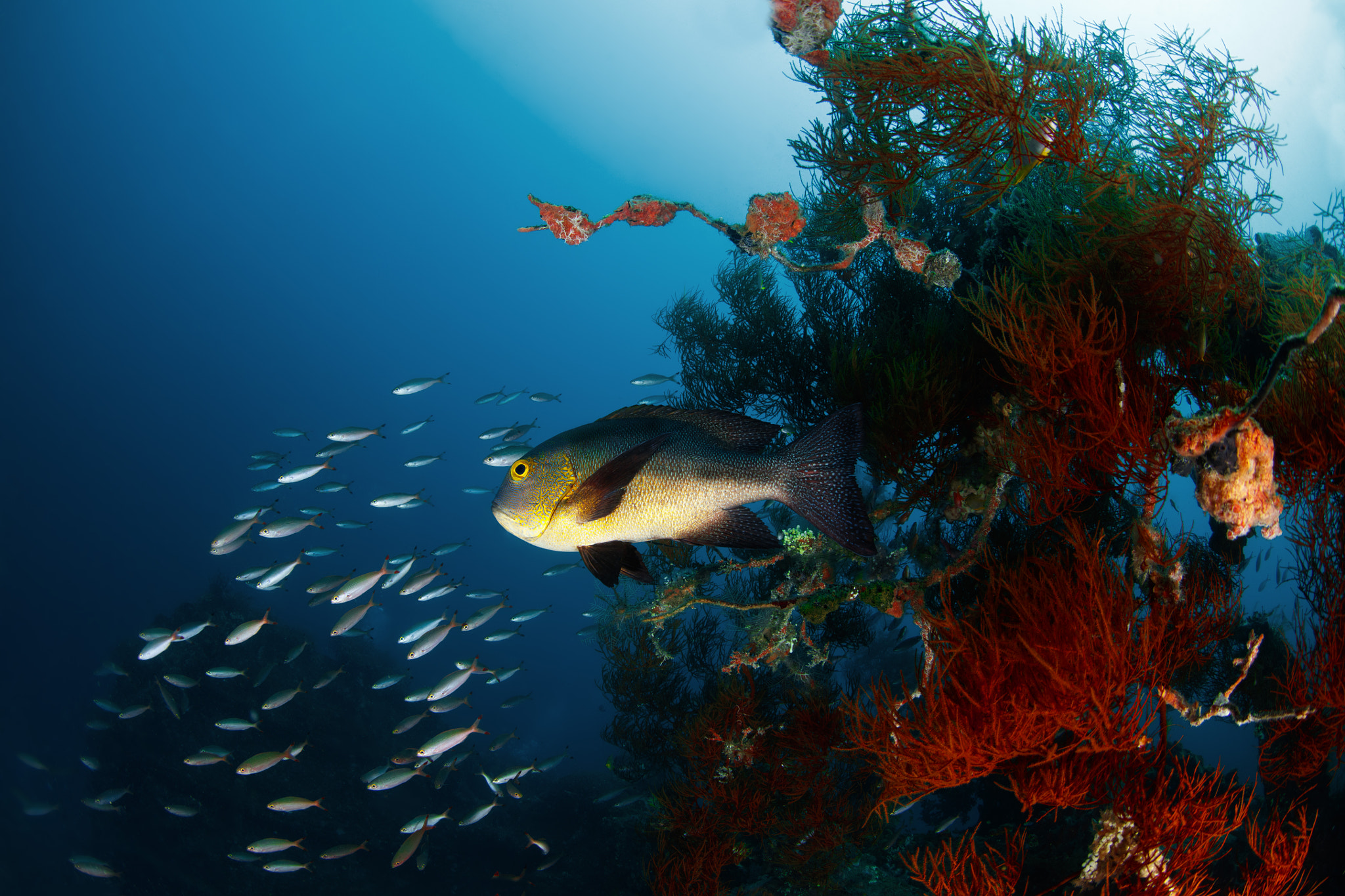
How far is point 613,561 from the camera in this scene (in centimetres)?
207

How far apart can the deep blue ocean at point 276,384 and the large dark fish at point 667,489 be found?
25.8ft

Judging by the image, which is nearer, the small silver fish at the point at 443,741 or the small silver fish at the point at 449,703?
the small silver fish at the point at 443,741

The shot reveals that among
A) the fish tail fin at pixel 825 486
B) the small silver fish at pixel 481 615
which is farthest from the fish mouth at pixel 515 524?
the small silver fish at pixel 481 615

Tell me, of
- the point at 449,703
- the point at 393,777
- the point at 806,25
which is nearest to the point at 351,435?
the point at 449,703

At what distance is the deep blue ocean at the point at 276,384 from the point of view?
11.3m

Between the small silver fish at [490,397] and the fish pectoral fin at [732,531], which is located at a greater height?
the fish pectoral fin at [732,531]

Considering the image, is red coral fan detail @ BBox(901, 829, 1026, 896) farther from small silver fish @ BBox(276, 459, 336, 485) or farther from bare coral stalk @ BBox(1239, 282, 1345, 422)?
small silver fish @ BBox(276, 459, 336, 485)

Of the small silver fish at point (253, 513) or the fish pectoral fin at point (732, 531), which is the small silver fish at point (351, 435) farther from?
the fish pectoral fin at point (732, 531)

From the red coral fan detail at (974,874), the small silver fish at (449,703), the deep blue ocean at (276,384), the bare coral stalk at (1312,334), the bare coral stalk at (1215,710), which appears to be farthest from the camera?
the deep blue ocean at (276,384)

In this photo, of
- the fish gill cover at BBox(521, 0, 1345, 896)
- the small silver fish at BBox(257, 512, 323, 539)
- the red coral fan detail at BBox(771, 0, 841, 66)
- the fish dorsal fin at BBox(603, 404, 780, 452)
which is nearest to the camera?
the fish dorsal fin at BBox(603, 404, 780, 452)

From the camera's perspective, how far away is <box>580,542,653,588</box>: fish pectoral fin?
2.04 m

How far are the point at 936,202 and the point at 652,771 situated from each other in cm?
Result: 932

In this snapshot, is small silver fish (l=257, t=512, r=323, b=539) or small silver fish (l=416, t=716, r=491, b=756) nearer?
small silver fish (l=416, t=716, r=491, b=756)

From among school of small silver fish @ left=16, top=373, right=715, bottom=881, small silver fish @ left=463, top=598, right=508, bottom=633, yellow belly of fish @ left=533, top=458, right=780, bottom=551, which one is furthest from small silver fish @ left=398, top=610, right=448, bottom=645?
yellow belly of fish @ left=533, top=458, right=780, bottom=551
